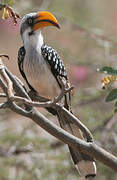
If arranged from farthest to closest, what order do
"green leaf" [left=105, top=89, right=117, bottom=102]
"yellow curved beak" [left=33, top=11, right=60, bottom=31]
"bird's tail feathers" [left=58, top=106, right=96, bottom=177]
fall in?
"bird's tail feathers" [left=58, top=106, right=96, bottom=177] < "yellow curved beak" [left=33, top=11, right=60, bottom=31] < "green leaf" [left=105, top=89, right=117, bottom=102]

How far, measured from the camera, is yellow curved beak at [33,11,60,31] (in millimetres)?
2453

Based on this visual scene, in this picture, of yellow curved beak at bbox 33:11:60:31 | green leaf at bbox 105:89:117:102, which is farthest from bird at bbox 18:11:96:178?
green leaf at bbox 105:89:117:102

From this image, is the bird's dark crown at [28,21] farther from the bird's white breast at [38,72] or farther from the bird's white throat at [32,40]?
the bird's white breast at [38,72]

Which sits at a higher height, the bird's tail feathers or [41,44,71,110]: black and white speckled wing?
[41,44,71,110]: black and white speckled wing

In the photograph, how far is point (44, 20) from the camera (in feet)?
8.65

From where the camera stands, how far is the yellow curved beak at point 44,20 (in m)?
2.45

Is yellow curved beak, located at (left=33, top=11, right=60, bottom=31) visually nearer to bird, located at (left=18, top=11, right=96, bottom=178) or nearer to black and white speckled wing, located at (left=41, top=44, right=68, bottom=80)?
bird, located at (left=18, top=11, right=96, bottom=178)

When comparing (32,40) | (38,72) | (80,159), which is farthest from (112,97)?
(32,40)

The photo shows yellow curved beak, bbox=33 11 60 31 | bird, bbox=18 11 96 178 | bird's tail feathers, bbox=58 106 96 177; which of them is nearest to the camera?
yellow curved beak, bbox=33 11 60 31

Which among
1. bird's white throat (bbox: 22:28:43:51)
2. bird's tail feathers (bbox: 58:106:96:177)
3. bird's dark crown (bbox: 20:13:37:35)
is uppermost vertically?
bird's dark crown (bbox: 20:13:37:35)

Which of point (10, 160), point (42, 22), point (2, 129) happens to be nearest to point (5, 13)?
point (42, 22)

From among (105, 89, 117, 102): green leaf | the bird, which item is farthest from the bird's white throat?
(105, 89, 117, 102): green leaf

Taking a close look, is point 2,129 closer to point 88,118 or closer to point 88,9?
point 88,118

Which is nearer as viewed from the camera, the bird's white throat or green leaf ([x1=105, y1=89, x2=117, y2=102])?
green leaf ([x1=105, y1=89, x2=117, y2=102])
